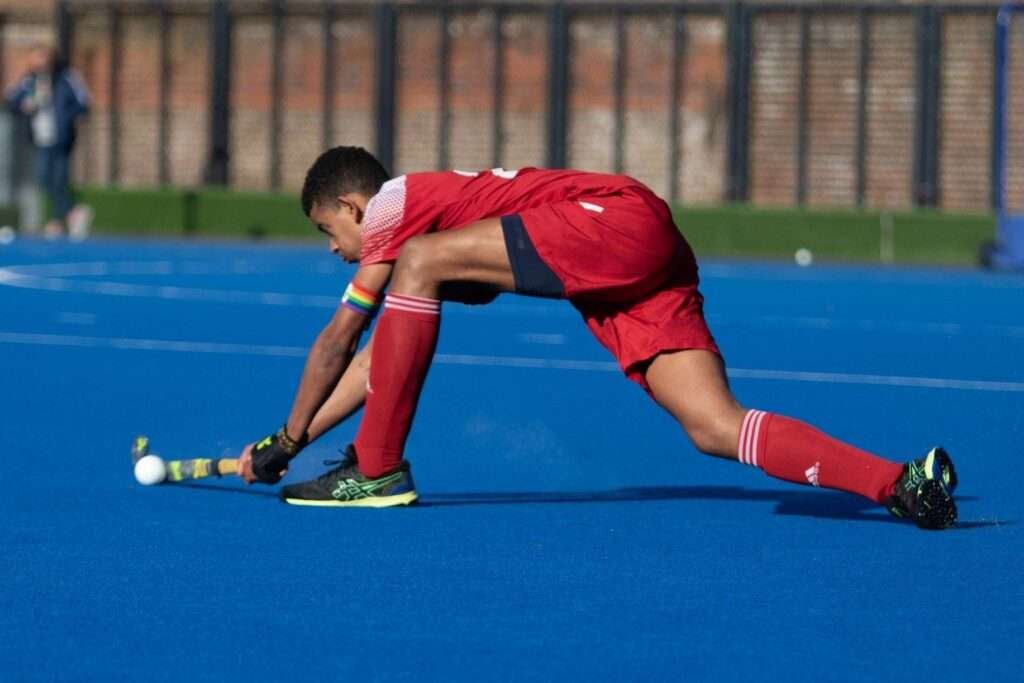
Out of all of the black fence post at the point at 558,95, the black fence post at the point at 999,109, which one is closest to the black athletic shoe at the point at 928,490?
the black fence post at the point at 999,109

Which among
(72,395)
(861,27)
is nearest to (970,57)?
(861,27)

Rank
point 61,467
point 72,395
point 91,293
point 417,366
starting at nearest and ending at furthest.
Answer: point 417,366 < point 61,467 < point 72,395 < point 91,293

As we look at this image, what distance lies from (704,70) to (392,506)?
58.4ft

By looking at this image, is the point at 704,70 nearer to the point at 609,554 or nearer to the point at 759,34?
the point at 759,34

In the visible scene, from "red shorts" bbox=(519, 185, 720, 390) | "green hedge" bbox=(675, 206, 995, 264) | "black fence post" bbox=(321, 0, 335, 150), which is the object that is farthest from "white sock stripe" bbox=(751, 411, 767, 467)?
"black fence post" bbox=(321, 0, 335, 150)

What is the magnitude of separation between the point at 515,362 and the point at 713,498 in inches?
191

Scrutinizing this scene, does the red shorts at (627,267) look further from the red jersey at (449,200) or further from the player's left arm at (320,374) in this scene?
the player's left arm at (320,374)

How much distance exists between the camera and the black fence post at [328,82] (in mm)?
26016

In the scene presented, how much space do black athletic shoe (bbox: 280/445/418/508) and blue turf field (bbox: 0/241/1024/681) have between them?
0.10 meters

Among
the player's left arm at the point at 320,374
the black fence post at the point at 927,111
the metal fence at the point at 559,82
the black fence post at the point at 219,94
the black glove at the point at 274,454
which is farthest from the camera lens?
the black fence post at the point at 219,94

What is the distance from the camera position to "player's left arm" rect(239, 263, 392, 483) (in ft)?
23.3

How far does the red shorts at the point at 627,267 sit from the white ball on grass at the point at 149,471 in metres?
1.64

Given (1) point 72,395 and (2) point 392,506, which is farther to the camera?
(1) point 72,395

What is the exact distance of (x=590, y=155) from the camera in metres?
25.2
